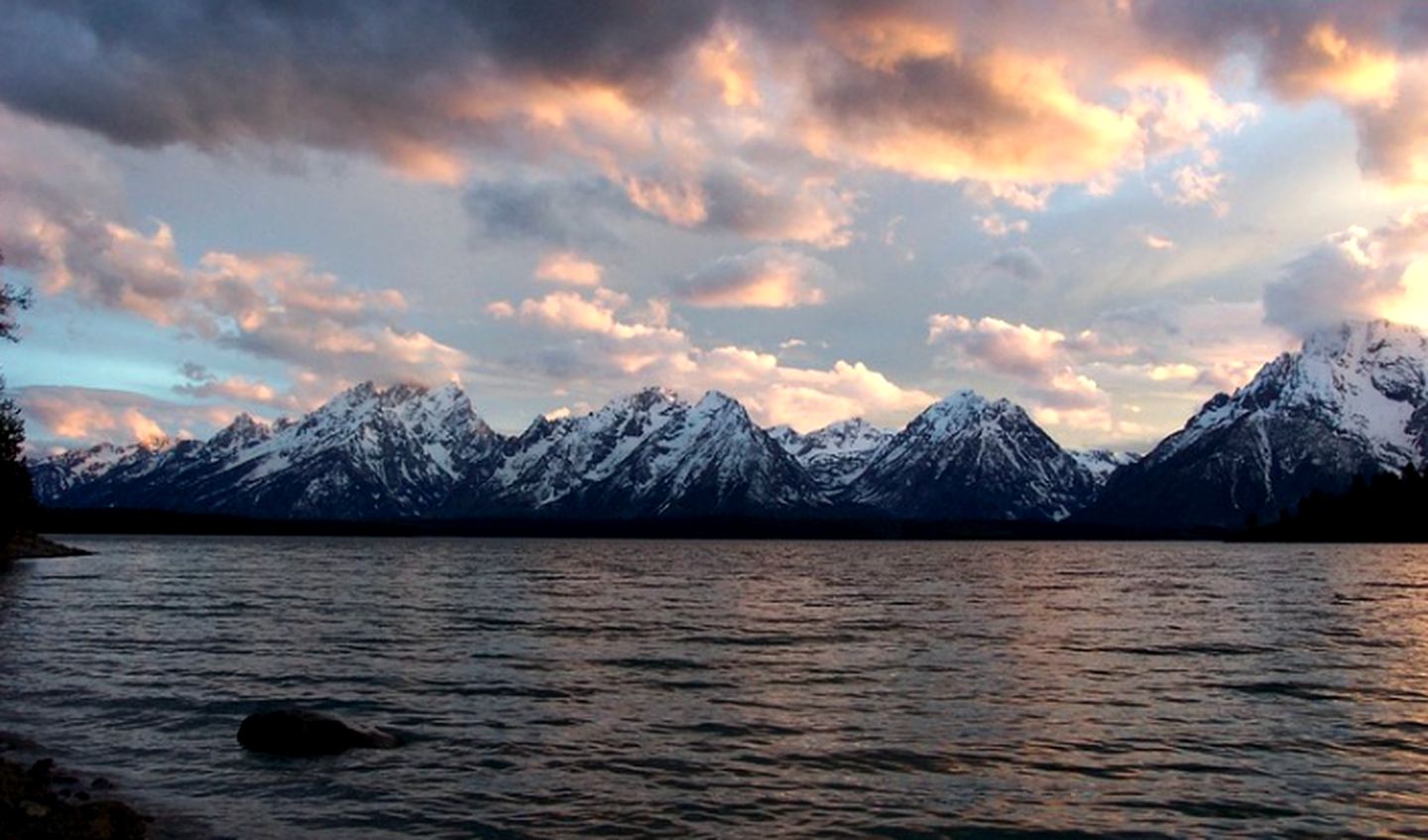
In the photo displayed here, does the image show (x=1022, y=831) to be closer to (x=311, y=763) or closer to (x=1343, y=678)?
(x=311, y=763)

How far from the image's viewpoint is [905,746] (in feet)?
102

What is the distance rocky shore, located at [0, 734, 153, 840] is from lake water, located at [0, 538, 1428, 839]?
125cm

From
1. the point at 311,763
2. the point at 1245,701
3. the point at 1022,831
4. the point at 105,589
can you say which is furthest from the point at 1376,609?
the point at 105,589

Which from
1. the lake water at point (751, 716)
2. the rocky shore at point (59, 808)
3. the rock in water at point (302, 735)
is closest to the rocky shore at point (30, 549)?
the lake water at point (751, 716)

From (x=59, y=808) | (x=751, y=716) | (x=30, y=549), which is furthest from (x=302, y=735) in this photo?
(x=30, y=549)

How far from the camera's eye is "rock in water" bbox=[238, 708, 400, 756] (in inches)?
1193

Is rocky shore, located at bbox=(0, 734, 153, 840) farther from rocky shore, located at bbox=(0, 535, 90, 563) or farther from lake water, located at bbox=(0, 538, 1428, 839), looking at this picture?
rocky shore, located at bbox=(0, 535, 90, 563)

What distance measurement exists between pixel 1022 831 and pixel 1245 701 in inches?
791

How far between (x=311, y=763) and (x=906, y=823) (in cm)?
1532

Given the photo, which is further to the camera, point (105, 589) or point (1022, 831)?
point (105, 589)

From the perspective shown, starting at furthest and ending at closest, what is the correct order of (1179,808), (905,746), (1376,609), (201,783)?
(1376,609) < (905,746) < (201,783) < (1179,808)

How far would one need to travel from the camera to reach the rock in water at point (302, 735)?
3031cm

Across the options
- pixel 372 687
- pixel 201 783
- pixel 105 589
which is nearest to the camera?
pixel 201 783

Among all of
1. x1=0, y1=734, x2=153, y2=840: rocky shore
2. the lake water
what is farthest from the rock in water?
x1=0, y1=734, x2=153, y2=840: rocky shore
